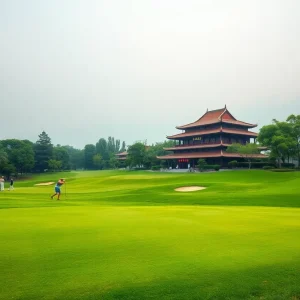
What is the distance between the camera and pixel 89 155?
135375 mm

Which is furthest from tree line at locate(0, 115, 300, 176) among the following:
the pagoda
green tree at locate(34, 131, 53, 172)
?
the pagoda

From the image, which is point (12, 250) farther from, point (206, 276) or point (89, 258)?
point (206, 276)

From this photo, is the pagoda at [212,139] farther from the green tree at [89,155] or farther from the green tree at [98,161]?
the green tree at [89,155]

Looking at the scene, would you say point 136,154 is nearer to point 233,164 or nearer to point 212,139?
point 212,139

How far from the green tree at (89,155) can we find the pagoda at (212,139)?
58814 mm

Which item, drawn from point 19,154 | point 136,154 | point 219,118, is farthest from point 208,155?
point 19,154

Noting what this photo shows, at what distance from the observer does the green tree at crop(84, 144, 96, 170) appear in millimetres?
135375

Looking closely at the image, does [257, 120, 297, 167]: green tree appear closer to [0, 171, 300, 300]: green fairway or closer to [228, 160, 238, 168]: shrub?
[228, 160, 238, 168]: shrub

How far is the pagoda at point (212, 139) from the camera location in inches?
2837

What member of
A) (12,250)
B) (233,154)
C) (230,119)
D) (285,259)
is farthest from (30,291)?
(230,119)

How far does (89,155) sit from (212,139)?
236 feet

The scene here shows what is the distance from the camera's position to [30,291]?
5.04 m

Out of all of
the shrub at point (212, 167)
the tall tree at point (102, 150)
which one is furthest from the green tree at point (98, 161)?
the shrub at point (212, 167)

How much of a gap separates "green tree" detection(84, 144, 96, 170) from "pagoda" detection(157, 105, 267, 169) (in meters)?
58.8
